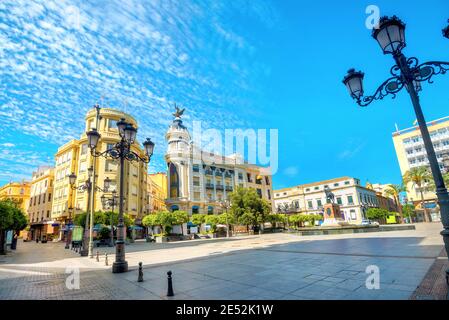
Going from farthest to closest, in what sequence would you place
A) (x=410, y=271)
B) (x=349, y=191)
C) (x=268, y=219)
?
(x=349, y=191) → (x=268, y=219) → (x=410, y=271)

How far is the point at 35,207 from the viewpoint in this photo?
163 ft

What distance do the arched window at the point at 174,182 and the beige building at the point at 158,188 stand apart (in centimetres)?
1329

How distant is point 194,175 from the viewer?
51.5 meters

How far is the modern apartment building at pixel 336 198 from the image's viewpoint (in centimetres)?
6062

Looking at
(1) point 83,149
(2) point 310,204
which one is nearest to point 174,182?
(1) point 83,149

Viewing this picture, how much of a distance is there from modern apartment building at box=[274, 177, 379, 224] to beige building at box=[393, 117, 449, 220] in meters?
10.3

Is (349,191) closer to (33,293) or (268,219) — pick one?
(268,219)

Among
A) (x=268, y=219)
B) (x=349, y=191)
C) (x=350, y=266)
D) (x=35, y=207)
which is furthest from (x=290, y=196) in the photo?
(x=350, y=266)

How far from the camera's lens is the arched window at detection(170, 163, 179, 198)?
159ft

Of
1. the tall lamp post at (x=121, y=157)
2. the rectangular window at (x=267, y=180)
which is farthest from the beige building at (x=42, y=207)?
the rectangular window at (x=267, y=180)

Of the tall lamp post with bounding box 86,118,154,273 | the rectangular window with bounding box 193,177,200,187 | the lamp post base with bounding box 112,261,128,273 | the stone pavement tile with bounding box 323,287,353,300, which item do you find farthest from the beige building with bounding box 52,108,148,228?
the stone pavement tile with bounding box 323,287,353,300

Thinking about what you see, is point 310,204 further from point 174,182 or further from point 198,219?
point 198,219
